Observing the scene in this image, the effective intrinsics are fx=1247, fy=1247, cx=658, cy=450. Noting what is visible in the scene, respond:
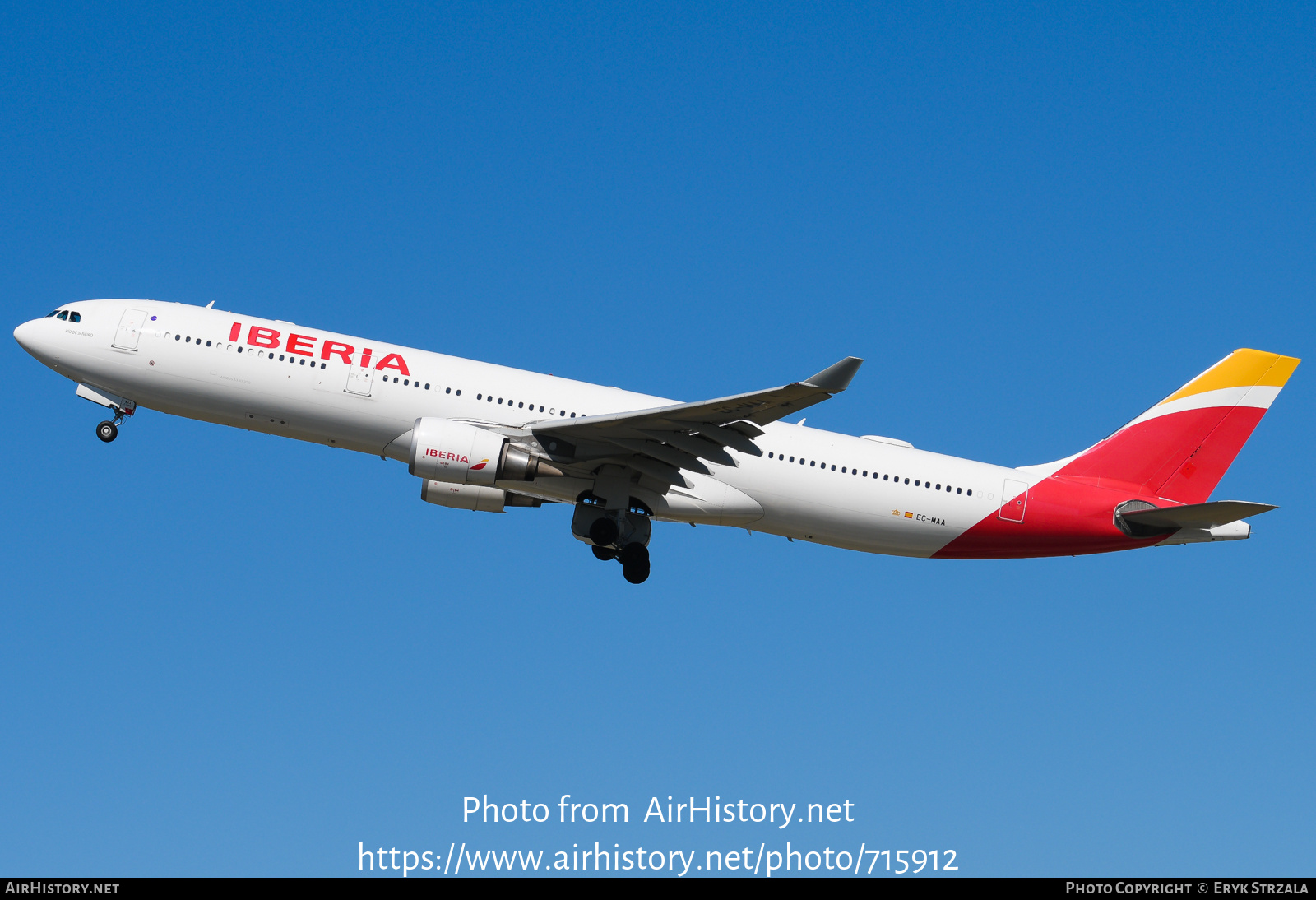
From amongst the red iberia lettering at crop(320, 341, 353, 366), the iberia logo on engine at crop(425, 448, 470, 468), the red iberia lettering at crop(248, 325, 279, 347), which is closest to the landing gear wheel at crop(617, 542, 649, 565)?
the iberia logo on engine at crop(425, 448, 470, 468)

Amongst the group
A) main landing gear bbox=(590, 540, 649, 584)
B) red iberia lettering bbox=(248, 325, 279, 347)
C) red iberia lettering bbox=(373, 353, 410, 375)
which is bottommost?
main landing gear bbox=(590, 540, 649, 584)

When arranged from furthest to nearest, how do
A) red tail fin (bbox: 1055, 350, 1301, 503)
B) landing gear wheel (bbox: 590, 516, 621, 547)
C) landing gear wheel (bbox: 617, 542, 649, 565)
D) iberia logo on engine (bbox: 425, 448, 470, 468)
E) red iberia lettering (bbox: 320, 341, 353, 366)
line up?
red tail fin (bbox: 1055, 350, 1301, 503), landing gear wheel (bbox: 617, 542, 649, 565), landing gear wheel (bbox: 590, 516, 621, 547), red iberia lettering (bbox: 320, 341, 353, 366), iberia logo on engine (bbox: 425, 448, 470, 468)

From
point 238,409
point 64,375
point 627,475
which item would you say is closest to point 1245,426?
point 627,475

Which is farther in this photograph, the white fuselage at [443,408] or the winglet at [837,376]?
the white fuselage at [443,408]

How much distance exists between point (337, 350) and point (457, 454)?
4.05 metres

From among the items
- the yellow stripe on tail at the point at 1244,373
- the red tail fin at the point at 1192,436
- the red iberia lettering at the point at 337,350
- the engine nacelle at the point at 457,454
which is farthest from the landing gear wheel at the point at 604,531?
the yellow stripe on tail at the point at 1244,373

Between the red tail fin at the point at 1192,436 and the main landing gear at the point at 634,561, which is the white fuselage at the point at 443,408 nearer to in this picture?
the main landing gear at the point at 634,561

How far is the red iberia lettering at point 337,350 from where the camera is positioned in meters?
27.6

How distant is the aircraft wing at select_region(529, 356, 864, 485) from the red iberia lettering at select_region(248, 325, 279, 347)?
20.2ft

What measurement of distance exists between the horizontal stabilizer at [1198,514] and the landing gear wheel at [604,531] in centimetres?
1200

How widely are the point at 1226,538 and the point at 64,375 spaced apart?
2699 cm

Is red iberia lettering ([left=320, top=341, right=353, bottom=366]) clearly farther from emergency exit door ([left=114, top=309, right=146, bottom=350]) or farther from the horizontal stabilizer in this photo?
the horizontal stabilizer

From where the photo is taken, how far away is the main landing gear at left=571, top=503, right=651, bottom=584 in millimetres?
28250
